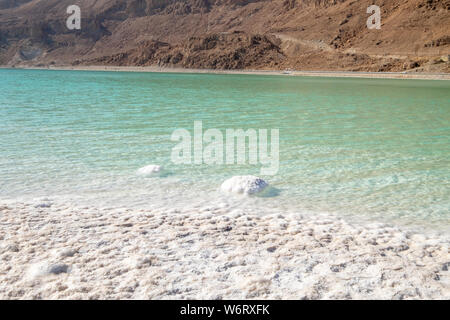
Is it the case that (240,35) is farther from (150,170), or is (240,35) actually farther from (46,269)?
(46,269)

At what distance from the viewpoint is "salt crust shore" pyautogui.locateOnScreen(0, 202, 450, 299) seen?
332cm

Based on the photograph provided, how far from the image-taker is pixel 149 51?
124 meters

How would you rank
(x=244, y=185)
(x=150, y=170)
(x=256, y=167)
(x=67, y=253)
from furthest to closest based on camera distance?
1. (x=256, y=167)
2. (x=150, y=170)
3. (x=244, y=185)
4. (x=67, y=253)

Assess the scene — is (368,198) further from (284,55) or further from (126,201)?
(284,55)

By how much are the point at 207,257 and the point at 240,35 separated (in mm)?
114380

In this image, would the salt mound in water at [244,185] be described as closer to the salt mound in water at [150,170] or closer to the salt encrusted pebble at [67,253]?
the salt mound in water at [150,170]

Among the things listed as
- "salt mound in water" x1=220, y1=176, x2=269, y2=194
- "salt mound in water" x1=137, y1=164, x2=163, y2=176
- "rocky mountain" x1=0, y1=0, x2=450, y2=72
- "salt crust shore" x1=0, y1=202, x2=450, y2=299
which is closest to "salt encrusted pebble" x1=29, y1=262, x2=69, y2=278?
"salt crust shore" x1=0, y1=202, x2=450, y2=299

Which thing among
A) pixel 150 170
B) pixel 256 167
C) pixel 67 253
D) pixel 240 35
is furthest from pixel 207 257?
pixel 240 35

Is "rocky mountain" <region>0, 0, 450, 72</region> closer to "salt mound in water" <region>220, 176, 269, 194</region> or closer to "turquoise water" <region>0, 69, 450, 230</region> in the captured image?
"turquoise water" <region>0, 69, 450, 230</region>

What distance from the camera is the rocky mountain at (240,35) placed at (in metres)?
78.7

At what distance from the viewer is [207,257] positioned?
3879 mm

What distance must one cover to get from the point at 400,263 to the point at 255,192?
2.46 meters

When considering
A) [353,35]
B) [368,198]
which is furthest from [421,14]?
[368,198]

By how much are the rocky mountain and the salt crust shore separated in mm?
67907
